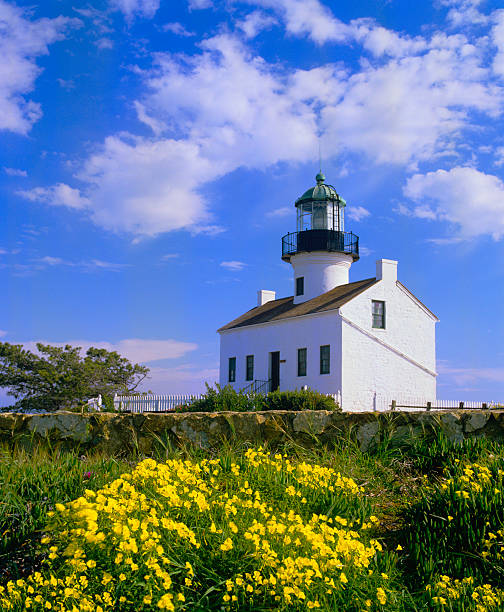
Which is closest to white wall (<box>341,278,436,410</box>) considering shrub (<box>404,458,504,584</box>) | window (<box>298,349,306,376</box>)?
window (<box>298,349,306,376</box>)

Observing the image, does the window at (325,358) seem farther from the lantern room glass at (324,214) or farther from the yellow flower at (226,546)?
the yellow flower at (226,546)

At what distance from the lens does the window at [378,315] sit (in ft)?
94.1

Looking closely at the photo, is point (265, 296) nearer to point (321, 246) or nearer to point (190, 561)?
point (321, 246)

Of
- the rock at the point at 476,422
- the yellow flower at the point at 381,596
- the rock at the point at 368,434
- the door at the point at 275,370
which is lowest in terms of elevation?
the yellow flower at the point at 381,596

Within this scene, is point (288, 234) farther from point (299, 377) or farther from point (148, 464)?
point (148, 464)

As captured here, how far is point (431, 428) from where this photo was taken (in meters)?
8.04

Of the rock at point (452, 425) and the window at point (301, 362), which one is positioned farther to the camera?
the window at point (301, 362)

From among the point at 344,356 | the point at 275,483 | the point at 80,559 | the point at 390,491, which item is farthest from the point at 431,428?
the point at 344,356

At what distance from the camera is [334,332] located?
89.3 feet

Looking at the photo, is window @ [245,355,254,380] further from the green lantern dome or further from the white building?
the green lantern dome

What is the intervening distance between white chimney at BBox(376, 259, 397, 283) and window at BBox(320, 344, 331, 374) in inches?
175

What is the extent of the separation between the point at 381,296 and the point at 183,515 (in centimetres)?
2516

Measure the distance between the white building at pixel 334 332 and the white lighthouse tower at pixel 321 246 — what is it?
0.05 metres

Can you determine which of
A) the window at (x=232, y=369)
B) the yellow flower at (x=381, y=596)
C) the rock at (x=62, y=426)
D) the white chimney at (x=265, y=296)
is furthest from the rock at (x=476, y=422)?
the white chimney at (x=265, y=296)
